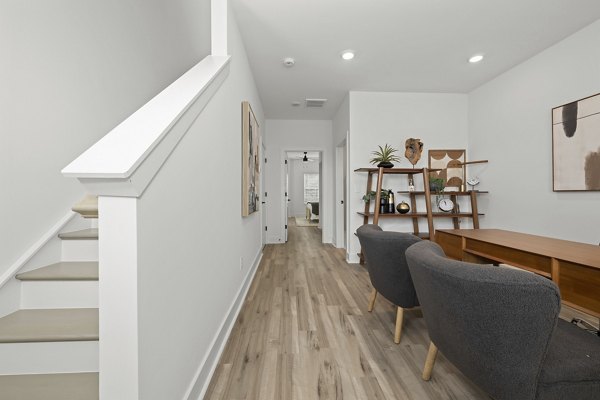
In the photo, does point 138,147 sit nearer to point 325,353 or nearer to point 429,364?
point 325,353

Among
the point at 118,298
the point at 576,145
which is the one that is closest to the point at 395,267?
the point at 118,298

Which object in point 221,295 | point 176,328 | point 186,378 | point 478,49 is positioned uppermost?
point 478,49

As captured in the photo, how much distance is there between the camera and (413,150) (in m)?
3.84

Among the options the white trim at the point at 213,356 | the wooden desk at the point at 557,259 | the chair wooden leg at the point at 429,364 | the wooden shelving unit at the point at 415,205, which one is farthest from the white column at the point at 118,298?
the wooden shelving unit at the point at 415,205

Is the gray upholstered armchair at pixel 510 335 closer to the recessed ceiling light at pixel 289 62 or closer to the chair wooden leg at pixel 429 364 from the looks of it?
the chair wooden leg at pixel 429 364

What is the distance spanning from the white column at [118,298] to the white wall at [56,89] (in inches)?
38.2

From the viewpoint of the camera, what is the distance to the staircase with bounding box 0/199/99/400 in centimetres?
93

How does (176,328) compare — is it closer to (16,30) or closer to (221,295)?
(221,295)

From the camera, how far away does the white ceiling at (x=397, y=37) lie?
2.21 meters

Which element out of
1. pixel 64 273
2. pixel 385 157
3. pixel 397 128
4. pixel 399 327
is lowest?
pixel 399 327

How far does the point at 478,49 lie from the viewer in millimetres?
2867

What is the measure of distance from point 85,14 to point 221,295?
2.18 meters

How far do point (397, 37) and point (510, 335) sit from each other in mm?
2846

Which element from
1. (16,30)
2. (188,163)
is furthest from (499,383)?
(16,30)
